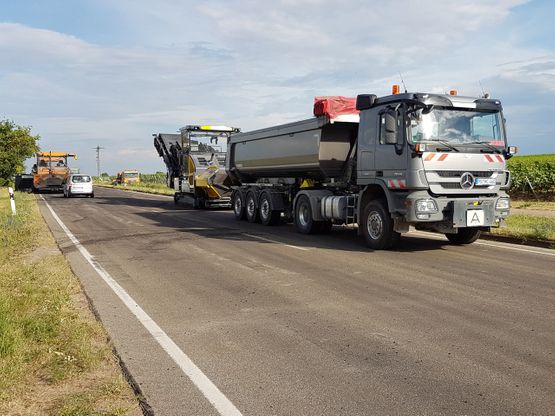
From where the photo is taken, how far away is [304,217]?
14430 mm

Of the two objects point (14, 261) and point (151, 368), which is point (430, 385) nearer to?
point (151, 368)

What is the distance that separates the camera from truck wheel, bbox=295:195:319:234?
1405cm

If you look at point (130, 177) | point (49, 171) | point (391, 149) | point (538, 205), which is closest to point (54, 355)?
point (391, 149)

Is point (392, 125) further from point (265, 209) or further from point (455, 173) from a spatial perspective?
point (265, 209)

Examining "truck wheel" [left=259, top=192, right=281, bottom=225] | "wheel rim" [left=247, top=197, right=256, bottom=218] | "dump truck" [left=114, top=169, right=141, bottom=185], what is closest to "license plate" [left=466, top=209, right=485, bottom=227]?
"truck wheel" [left=259, top=192, right=281, bottom=225]

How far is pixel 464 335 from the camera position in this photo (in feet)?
17.7

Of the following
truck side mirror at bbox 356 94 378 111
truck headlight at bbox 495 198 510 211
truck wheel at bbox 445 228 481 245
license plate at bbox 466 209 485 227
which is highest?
truck side mirror at bbox 356 94 378 111

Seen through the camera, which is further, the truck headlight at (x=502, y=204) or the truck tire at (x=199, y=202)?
the truck tire at (x=199, y=202)

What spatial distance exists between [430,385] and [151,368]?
7.28ft

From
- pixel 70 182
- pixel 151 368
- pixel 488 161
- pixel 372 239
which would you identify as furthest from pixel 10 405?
pixel 70 182

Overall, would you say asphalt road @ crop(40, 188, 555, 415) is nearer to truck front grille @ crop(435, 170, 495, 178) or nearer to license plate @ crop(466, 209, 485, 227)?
license plate @ crop(466, 209, 485, 227)

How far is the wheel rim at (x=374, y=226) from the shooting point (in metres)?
11.3

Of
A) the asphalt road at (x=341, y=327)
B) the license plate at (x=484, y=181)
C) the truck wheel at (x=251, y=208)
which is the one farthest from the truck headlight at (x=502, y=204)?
the truck wheel at (x=251, y=208)

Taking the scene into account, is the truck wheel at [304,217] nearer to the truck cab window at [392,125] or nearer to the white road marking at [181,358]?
the truck cab window at [392,125]
